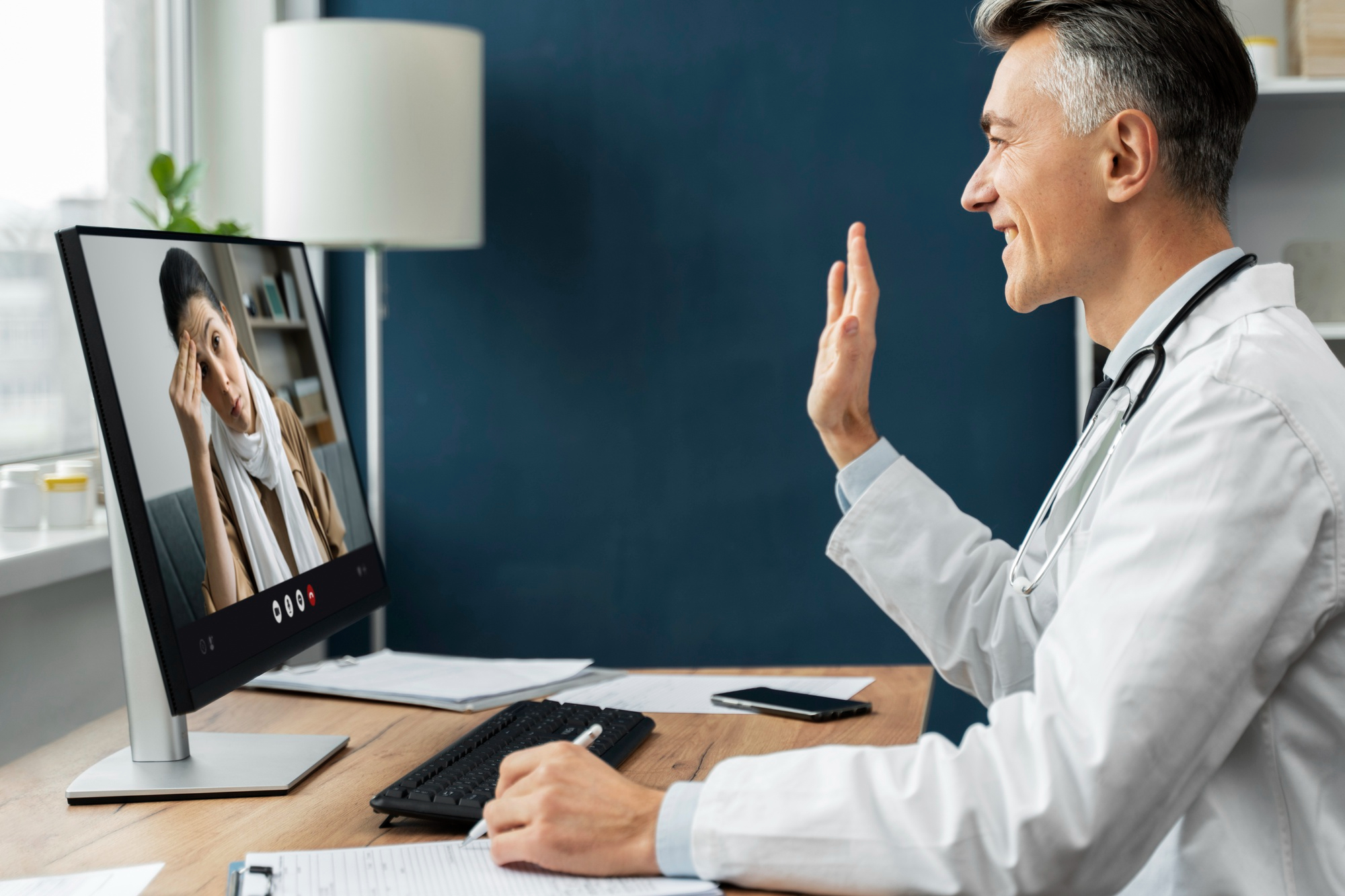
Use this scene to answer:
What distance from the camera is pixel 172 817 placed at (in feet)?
3.31

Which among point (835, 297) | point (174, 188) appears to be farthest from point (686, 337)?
point (835, 297)

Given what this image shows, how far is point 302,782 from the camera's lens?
Answer: 1105 mm

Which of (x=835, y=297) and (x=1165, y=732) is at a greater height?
(x=835, y=297)

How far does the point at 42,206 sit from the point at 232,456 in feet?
4.49

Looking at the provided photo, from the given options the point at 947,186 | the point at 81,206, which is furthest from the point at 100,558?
the point at 947,186

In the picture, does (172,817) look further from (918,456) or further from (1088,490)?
(918,456)

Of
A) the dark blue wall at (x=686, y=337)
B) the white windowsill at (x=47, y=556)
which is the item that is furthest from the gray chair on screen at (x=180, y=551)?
the dark blue wall at (x=686, y=337)

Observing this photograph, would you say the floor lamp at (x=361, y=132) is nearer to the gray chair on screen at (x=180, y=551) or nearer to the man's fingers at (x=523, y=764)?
the gray chair on screen at (x=180, y=551)

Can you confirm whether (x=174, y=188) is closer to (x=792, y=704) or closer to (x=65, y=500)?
(x=65, y=500)

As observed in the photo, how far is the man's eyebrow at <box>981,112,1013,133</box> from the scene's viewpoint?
1222mm

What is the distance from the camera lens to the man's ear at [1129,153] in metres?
1.11

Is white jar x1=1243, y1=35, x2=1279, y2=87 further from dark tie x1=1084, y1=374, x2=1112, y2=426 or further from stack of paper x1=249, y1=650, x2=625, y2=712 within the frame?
stack of paper x1=249, y1=650, x2=625, y2=712

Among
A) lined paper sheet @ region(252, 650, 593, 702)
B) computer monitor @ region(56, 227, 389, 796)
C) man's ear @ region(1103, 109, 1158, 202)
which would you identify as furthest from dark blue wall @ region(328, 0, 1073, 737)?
man's ear @ region(1103, 109, 1158, 202)

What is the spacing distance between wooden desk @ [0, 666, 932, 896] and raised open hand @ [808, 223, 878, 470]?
12.4 inches
